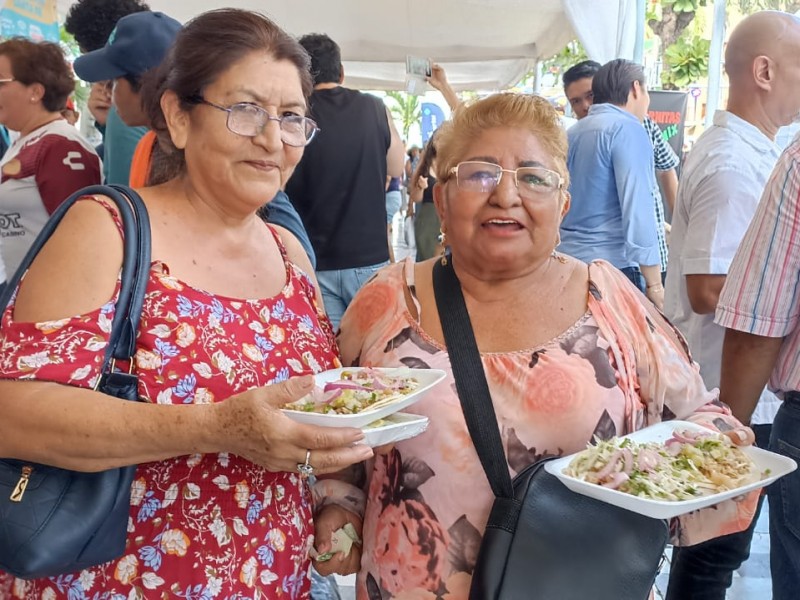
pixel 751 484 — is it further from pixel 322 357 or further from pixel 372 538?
pixel 322 357

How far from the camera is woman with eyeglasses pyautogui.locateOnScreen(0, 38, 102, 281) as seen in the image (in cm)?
312

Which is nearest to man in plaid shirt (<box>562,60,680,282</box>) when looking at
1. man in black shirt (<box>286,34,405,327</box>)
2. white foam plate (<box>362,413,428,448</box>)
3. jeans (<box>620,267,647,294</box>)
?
jeans (<box>620,267,647,294</box>)

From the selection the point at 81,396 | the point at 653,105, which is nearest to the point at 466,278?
the point at 81,396

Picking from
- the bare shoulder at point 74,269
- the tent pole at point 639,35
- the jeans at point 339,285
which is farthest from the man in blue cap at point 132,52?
the tent pole at point 639,35

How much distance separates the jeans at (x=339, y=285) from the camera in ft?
14.5

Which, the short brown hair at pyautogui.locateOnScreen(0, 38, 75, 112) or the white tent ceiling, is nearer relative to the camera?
the short brown hair at pyautogui.locateOnScreen(0, 38, 75, 112)

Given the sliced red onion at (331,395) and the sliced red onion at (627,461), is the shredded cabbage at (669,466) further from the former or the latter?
the sliced red onion at (331,395)

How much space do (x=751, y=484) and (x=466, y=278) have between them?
0.79 m

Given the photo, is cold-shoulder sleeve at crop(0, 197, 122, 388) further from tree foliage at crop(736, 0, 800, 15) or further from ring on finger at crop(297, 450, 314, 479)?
tree foliage at crop(736, 0, 800, 15)

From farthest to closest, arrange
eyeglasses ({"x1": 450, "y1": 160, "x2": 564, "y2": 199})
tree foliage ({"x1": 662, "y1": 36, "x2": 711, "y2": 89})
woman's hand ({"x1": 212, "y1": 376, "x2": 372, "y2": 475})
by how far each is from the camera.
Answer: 1. tree foliage ({"x1": 662, "y1": 36, "x2": 711, "y2": 89})
2. eyeglasses ({"x1": 450, "y1": 160, "x2": 564, "y2": 199})
3. woman's hand ({"x1": 212, "y1": 376, "x2": 372, "y2": 475})

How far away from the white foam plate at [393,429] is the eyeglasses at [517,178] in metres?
0.58

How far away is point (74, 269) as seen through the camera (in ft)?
4.48

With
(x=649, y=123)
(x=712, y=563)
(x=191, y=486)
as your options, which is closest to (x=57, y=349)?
(x=191, y=486)

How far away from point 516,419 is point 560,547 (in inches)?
11.8
